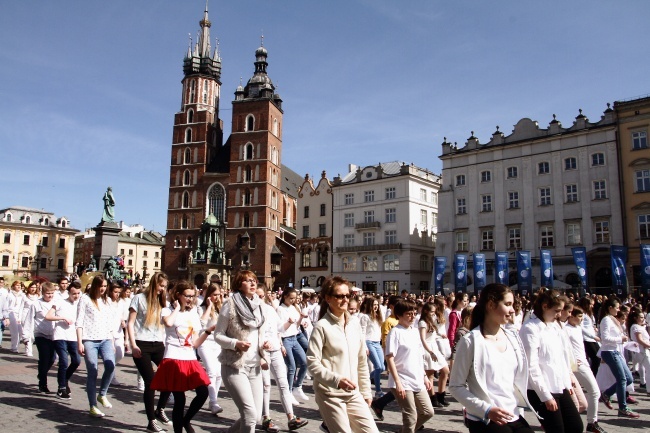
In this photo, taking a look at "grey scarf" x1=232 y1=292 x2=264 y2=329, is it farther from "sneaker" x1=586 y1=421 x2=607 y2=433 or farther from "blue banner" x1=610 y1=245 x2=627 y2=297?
"blue banner" x1=610 y1=245 x2=627 y2=297

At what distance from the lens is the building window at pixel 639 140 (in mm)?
39219

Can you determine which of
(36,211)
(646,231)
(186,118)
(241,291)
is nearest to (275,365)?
(241,291)

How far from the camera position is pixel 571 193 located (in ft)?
138

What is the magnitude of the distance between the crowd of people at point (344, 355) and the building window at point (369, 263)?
41.9 meters

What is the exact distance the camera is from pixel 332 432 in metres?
4.77

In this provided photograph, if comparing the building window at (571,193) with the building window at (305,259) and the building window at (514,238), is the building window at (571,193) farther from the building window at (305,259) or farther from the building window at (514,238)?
the building window at (305,259)

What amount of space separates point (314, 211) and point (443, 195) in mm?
17461

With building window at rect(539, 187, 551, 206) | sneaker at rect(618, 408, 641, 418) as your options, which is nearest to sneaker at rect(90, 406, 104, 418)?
sneaker at rect(618, 408, 641, 418)

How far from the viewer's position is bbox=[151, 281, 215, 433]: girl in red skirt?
6605 millimetres

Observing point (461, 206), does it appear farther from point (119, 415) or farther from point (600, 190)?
point (119, 415)

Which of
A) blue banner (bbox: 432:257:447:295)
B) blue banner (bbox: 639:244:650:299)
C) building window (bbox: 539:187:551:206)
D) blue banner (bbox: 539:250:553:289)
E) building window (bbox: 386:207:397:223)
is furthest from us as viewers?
building window (bbox: 386:207:397:223)

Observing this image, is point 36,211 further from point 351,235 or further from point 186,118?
point 351,235

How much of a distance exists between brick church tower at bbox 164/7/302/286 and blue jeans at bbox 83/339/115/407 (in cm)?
5639

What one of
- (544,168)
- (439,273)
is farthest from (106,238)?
(544,168)
